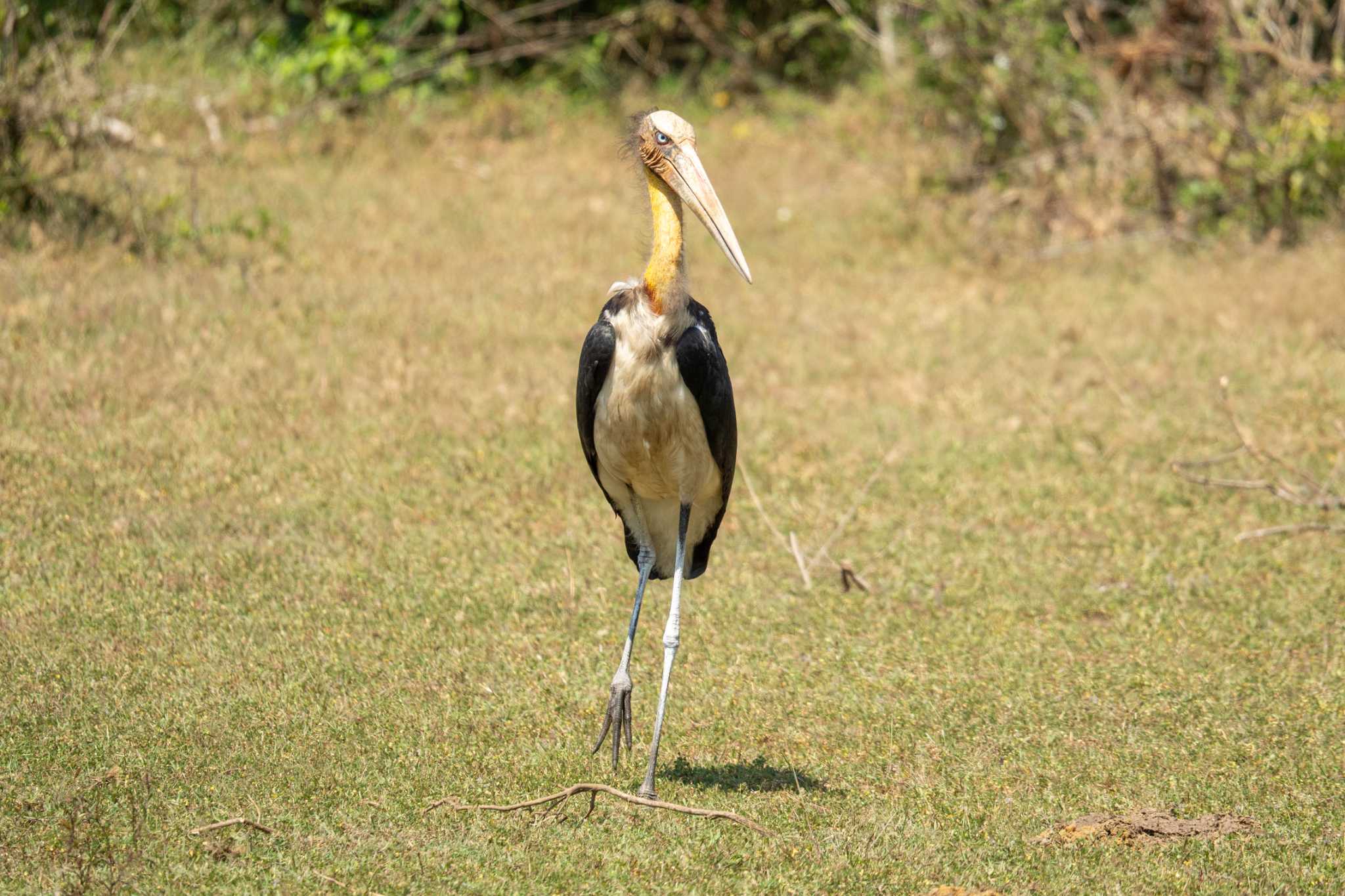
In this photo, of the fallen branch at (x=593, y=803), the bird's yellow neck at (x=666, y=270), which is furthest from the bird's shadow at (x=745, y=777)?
the bird's yellow neck at (x=666, y=270)

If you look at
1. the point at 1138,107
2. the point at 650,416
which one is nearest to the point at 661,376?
the point at 650,416

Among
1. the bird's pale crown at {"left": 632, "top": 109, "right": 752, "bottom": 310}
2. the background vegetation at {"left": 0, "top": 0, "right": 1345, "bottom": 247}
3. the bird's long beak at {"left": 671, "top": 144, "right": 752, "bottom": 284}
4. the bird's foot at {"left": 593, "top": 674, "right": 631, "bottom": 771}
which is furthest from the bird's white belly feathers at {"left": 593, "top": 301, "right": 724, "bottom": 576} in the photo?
the background vegetation at {"left": 0, "top": 0, "right": 1345, "bottom": 247}

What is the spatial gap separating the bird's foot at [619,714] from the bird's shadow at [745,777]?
0.64 feet

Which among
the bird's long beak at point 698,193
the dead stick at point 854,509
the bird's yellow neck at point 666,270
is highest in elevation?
the bird's long beak at point 698,193

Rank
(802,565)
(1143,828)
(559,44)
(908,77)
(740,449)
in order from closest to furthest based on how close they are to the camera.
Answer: (1143,828) → (802,565) → (740,449) → (908,77) → (559,44)

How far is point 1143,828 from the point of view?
462 cm

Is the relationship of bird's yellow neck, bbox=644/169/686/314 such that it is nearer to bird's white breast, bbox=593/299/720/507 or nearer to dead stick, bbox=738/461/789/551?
bird's white breast, bbox=593/299/720/507

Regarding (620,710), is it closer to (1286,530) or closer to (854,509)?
(854,509)

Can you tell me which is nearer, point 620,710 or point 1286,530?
point 620,710

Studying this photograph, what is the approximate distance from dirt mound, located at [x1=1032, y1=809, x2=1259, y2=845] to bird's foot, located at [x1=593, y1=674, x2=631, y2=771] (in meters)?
1.37

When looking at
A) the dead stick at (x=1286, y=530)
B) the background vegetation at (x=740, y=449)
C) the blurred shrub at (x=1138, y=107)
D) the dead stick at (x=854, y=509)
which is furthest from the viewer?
the blurred shrub at (x=1138, y=107)

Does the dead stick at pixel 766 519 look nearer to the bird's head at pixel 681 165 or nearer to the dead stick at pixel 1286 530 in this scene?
the dead stick at pixel 1286 530

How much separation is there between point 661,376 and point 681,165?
0.69 meters

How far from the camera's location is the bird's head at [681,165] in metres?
4.79
